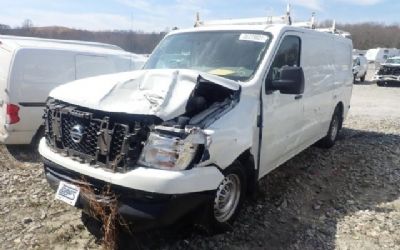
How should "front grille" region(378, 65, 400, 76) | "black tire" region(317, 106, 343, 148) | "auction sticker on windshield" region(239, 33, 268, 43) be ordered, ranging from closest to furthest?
"auction sticker on windshield" region(239, 33, 268, 43)
"black tire" region(317, 106, 343, 148)
"front grille" region(378, 65, 400, 76)

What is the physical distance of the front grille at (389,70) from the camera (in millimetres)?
24797

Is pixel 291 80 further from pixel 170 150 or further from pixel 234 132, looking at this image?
pixel 170 150

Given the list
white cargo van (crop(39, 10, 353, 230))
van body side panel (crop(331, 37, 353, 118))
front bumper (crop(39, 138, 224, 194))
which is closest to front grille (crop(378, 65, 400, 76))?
van body side panel (crop(331, 37, 353, 118))

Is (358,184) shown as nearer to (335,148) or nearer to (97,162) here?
(335,148)

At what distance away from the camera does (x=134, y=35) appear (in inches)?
682

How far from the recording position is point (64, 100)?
149 inches

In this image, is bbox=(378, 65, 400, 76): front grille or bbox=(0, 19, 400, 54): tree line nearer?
bbox=(0, 19, 400, 54): tree line

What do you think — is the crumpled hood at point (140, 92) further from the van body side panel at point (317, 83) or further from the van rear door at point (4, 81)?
the van rear door at point (4, 81)

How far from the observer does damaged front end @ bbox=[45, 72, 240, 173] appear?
319 centimetres

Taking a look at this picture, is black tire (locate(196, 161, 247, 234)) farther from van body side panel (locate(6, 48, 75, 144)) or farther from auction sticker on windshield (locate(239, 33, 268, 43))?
van body side panel (locate(6, 48, 75, 144))

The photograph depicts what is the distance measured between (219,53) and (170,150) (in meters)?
1.93

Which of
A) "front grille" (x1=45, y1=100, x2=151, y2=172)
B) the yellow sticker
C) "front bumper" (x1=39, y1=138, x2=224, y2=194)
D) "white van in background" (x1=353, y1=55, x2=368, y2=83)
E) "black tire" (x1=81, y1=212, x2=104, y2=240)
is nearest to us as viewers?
"front bumper" (x1=39, y1=138, x2=224, y2=194)

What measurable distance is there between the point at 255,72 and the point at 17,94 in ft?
13.9

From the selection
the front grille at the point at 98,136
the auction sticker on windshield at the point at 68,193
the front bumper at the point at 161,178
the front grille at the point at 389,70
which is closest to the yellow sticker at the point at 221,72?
the front bumper at the point at 161,178
